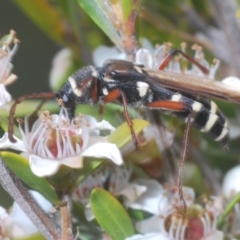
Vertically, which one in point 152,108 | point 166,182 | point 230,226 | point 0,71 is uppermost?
point 0,71

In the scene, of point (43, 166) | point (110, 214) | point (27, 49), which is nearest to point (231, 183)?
point (110, 214)

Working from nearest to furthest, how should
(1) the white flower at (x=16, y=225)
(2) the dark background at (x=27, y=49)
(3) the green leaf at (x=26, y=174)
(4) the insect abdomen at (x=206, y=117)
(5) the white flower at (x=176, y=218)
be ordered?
(3) the green leaf at (x=26, y=174)
(1) the white flower at (x=16, y=225)
(5) the white flower at (x=176, y=218)
(4) the insect abdomen at (x=206, y=117)
(2) the dark background at (x=27, y=49)

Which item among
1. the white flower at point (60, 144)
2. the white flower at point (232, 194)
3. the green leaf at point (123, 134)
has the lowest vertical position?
the white flower at point (232, 194)

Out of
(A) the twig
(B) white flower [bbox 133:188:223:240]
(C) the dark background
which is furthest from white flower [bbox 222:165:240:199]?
(C) the dark background

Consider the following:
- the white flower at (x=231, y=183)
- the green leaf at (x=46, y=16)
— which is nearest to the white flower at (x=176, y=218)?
the white flower at (x=231, y=183)

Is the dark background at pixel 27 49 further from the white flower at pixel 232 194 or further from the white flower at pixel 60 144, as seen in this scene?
the white flower at pixel 60 144

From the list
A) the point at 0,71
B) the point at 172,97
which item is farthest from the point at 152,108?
the point at 0,71

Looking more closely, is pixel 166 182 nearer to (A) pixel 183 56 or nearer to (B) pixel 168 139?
(B) pixel 168 139

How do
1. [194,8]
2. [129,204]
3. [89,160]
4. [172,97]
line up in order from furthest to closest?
[194,8]
[172,97]
[129,204]
[89,160]
